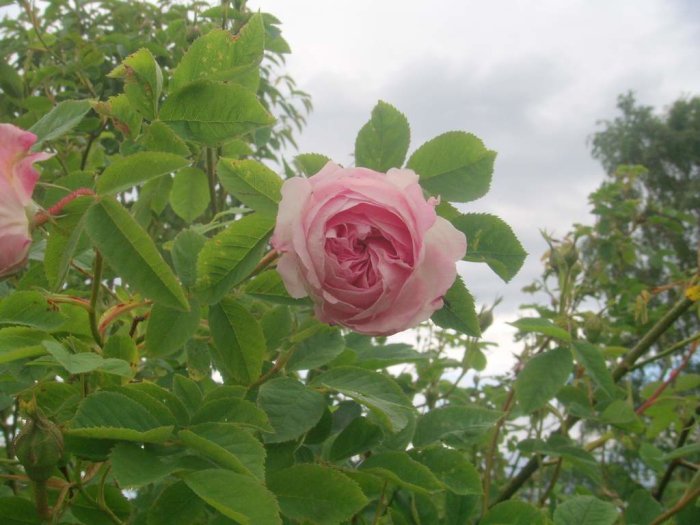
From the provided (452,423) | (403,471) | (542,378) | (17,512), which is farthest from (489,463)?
(17,512)

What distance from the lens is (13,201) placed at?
465mm

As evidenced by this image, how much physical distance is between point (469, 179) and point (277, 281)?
0.18 metres

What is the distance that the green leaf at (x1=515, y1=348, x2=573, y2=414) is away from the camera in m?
0.85

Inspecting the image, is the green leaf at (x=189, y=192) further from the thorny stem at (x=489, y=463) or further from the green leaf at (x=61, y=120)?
the thorny stem at (x=489, y=463)

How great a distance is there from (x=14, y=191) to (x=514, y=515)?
1.73ft

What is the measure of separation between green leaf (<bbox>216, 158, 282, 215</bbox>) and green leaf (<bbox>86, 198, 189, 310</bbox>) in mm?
76

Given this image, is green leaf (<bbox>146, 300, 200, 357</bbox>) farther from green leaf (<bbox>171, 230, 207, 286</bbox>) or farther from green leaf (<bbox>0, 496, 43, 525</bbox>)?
green leaf (<bbox>0, 496, 43, 525</bbox>)

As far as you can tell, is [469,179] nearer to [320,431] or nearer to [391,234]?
[391,234]

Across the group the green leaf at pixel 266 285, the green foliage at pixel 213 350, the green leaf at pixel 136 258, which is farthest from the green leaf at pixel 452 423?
the green leaf at pixel 136 258

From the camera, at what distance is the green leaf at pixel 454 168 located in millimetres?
577

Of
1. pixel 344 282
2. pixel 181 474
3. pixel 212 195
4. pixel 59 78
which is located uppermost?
pixel 59 78

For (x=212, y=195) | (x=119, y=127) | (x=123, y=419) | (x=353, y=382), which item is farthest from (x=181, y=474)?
(x=212, y=195)

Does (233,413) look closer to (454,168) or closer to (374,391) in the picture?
(374,391)

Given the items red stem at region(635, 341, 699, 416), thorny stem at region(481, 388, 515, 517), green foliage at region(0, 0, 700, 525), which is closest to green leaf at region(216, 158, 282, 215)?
green foliage at region(0, 0, 700, 525)
